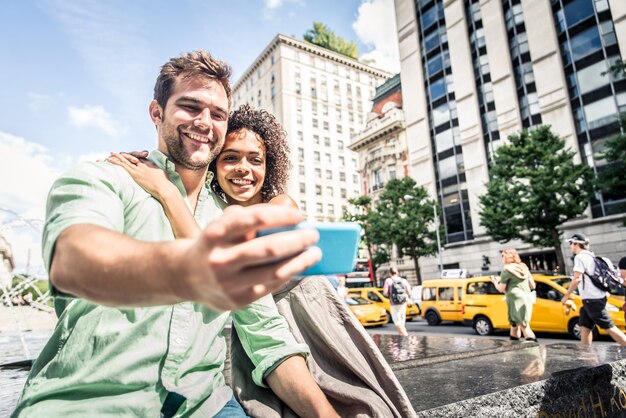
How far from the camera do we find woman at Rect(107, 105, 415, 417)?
1.29m

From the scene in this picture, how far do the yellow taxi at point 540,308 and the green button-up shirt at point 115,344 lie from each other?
9.47 metres

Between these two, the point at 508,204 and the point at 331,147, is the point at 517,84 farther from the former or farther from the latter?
the point at 331,147

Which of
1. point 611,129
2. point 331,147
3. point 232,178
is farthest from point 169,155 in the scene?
point 331,147

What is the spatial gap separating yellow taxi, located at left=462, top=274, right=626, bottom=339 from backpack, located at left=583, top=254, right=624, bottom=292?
8.25ft

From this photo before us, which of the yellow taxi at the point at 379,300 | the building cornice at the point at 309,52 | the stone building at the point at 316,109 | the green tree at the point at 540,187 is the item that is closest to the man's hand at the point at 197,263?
the yellow taxi at the point at 379,300

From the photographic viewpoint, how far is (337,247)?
747 millimetres

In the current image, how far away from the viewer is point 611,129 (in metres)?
22.0

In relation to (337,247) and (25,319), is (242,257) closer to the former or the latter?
(337,247)

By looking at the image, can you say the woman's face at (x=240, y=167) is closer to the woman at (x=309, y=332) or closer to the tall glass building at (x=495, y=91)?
the woman at (x=309, y=332)

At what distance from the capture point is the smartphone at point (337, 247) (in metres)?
0.73

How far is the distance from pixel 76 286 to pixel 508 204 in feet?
73.8

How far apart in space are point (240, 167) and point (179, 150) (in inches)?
18.6

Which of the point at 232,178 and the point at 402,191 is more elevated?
the point at 402,191

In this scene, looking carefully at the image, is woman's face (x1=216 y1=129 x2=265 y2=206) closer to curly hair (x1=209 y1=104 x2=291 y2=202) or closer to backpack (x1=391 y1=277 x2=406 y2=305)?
curly hair (x1=209 y1=104 x2=291 y2=202)
